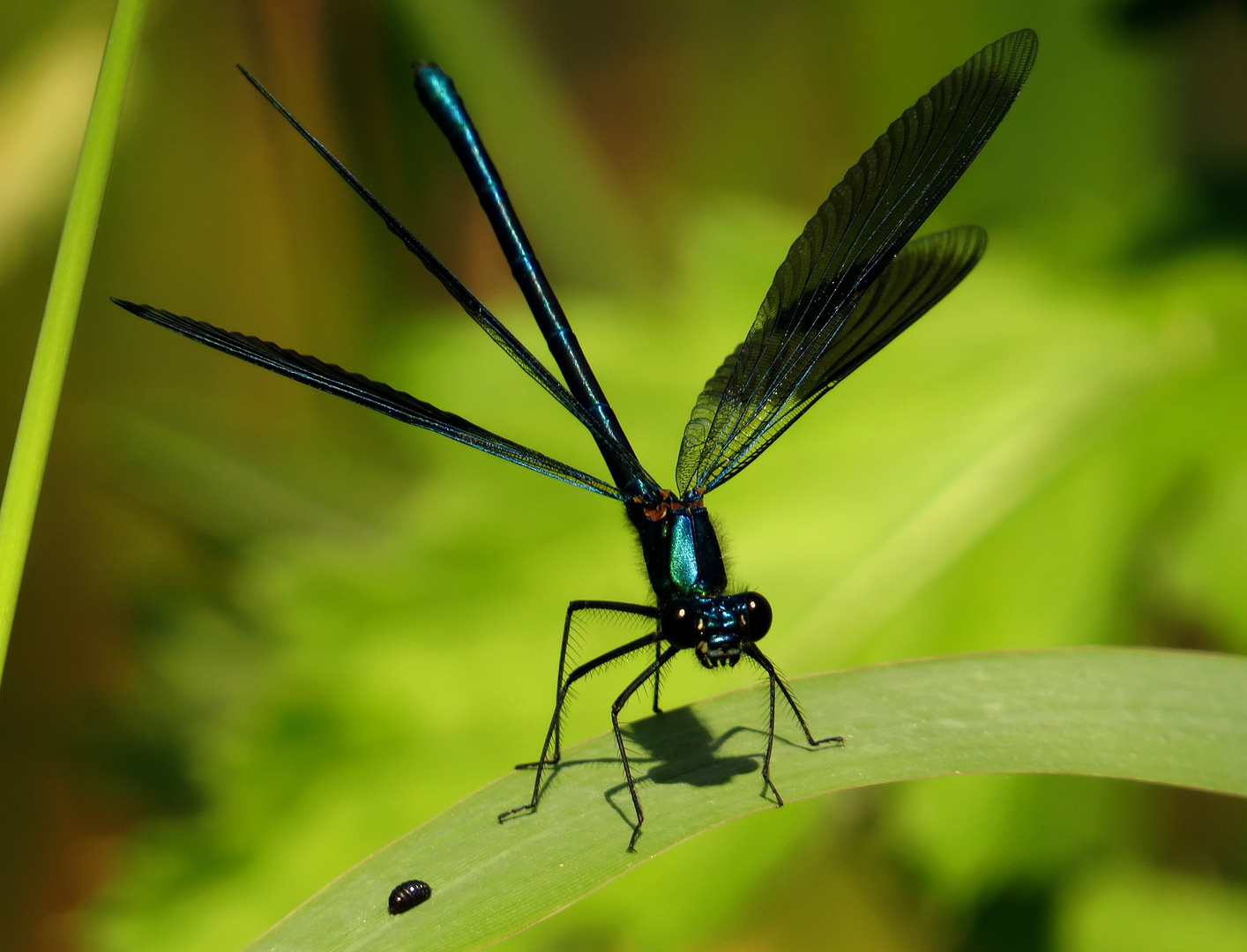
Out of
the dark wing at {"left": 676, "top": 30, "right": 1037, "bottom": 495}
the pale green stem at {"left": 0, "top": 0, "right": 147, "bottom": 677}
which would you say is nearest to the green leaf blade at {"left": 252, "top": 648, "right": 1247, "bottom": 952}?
the pale green stem at {"left": 0, "top": 0, "right": 147, "bottom": 677}

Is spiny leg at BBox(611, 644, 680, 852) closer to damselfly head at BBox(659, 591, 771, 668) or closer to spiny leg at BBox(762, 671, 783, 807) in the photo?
damselfly head at BBox(659, 591, 771, 668)

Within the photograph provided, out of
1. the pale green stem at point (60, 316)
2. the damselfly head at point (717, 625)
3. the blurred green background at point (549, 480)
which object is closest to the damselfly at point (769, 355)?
the damselfly head at point (717, 625)

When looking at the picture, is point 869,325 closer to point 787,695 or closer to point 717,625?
point 717,625

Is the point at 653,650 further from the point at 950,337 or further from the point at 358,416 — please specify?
the point at 358,416


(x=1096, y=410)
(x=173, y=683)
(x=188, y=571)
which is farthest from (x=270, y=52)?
(x=1096, y=410)

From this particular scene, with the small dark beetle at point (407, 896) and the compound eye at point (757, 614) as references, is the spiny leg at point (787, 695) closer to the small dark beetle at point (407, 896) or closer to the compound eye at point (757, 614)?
the compound eye at point (757, 614)

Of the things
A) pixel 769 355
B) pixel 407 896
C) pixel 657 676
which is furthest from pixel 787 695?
pixel 769 355
